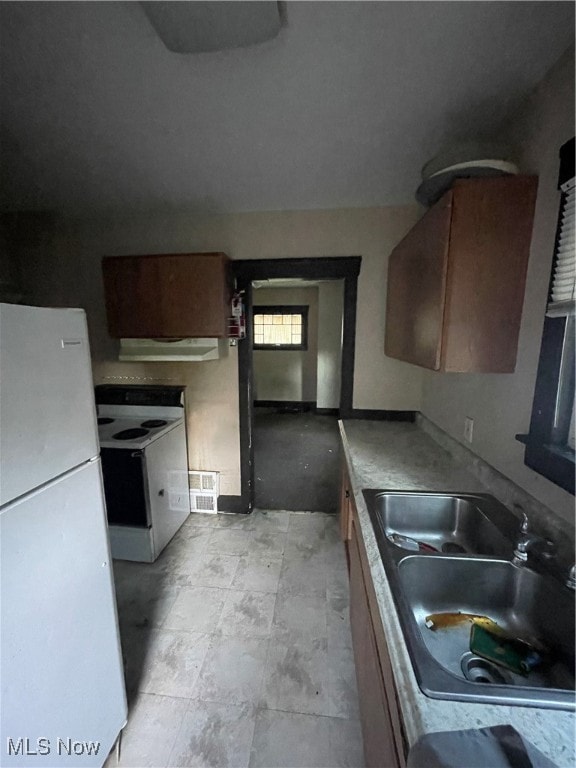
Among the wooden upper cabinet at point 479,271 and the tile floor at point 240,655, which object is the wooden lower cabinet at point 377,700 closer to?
the tile floor at point 240,655

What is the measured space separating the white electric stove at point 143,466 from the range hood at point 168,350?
1.03 ft

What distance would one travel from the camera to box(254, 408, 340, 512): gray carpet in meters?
2.85

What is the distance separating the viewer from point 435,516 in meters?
1.30

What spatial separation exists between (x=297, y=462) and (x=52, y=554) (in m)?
3.00

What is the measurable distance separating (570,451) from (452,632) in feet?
2.19

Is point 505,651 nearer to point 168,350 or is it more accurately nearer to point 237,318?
point 237,318

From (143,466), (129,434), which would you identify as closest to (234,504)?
(143,466)

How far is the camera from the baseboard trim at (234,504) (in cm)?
266

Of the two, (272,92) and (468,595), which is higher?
(272,92)

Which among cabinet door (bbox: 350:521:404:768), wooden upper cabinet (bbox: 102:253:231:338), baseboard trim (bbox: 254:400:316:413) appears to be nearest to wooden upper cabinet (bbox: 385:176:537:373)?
cabinet door (bbox: 350:521:404:768)

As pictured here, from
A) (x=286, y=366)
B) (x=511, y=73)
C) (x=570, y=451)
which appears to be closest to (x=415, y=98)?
(x=511, y=73)

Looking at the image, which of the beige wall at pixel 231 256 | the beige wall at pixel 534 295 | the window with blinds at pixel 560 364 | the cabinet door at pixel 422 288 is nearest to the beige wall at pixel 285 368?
the beige wall at pixel 231 256

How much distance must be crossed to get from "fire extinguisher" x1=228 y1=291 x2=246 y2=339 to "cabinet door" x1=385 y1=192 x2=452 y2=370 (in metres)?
1.17

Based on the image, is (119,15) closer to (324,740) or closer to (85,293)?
(85,293)
